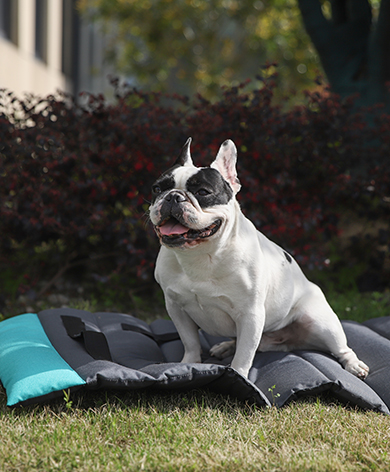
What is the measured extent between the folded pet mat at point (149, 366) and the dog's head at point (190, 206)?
674 millimetres

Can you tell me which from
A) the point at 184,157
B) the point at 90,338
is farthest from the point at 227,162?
the point at 90,338

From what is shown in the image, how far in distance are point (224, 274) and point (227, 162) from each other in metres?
0.62

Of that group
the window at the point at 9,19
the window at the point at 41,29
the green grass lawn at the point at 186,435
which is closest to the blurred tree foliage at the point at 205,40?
the window at the point at 41,29

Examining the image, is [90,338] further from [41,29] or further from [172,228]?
[41,29]

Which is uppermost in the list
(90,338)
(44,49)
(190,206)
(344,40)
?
(344,40)

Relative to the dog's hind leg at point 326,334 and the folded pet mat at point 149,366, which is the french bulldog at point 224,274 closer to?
the dog's hind leg at point 326,334

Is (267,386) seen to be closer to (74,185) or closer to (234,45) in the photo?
(74,185)

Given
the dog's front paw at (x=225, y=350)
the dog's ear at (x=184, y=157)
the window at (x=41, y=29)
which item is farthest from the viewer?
the window at (x=41, y=29)

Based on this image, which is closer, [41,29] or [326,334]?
[326,334]

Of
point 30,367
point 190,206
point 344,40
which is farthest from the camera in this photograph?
point 344,40

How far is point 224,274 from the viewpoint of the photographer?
277cm

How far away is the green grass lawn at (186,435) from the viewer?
214cm

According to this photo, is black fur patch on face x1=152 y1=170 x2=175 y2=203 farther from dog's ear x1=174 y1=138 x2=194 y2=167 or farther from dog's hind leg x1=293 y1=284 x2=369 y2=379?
dog's hind leg x1=293 y1=284 x2=369 y2=379

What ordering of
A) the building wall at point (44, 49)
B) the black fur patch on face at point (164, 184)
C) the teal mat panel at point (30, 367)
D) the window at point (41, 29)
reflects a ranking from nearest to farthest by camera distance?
the teal mat panel at point (30, 367) → the black fur patch on face at point (164, 184) → the building wall at point (44, 49) → the window at point (41, 29)
